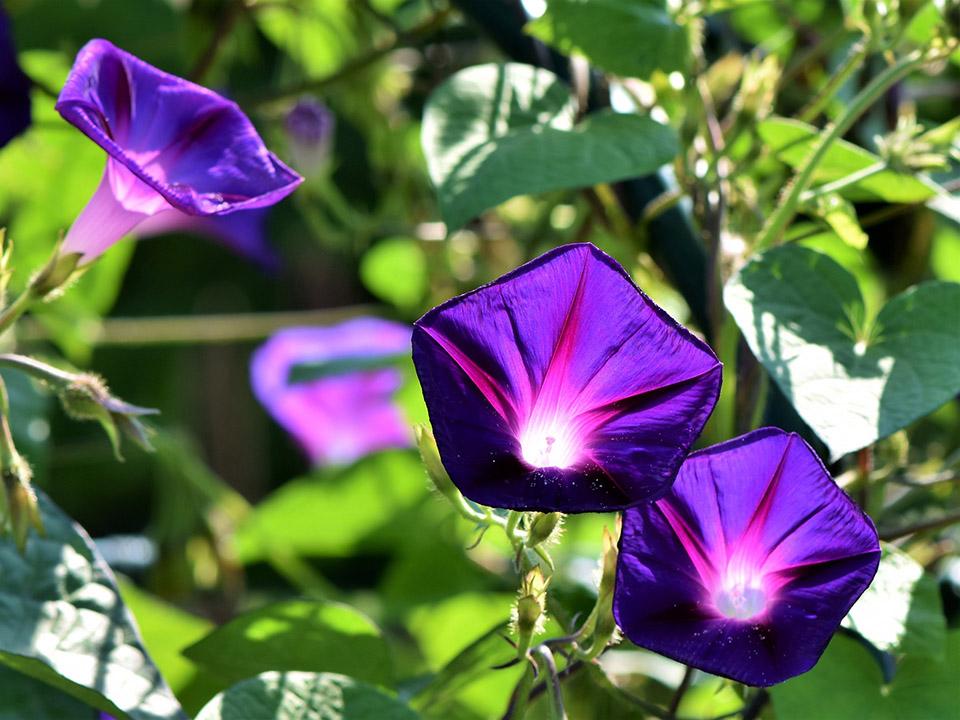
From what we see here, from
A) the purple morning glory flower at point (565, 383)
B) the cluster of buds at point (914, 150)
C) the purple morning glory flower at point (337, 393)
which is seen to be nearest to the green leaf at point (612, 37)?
the cluster of buds at point (914, 150)

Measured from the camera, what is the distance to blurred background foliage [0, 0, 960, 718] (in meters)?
0.63

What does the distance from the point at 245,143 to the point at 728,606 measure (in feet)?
0.91

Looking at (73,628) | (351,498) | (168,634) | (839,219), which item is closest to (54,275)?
(73,628)

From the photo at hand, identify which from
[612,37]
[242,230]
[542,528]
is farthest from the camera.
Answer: [242,230]

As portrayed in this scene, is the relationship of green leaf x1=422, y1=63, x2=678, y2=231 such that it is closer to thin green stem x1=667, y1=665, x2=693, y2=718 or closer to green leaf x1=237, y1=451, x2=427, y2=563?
thin green stem x1=667, y1=665, x2=693, y2=718

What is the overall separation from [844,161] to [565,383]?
272mm

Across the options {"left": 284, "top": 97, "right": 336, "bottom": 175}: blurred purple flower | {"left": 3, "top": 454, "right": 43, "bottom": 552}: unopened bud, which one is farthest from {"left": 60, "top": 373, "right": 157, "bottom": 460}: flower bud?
{"left": 284, "top": 97, "right": 336, "bottom": 175}: blurred purple flower

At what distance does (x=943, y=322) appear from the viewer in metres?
0.56

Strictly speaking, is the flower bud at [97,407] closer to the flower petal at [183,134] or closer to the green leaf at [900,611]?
the flower petal at [183,134]

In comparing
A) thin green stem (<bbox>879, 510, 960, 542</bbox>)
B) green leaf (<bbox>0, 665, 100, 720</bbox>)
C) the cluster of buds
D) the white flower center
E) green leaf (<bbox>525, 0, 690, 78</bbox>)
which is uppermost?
green leaf (<bbox>525, 0, 690, 78</bbox>)

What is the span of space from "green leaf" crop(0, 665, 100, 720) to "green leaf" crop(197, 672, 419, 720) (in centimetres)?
11

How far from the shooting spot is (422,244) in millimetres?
1054

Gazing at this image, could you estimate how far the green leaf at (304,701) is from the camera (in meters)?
0.46

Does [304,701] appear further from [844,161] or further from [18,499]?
[844,161]
